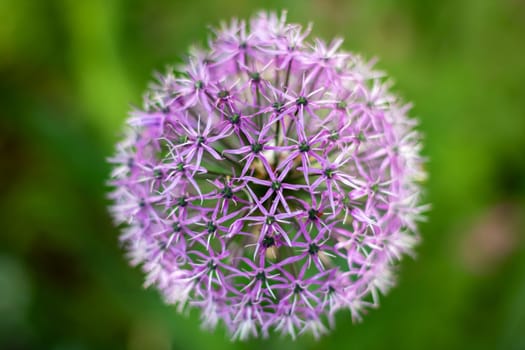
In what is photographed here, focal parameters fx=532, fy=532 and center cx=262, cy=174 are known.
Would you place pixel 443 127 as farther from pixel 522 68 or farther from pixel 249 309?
pixel 249 309

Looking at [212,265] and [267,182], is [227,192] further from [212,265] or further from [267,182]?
[212,265]

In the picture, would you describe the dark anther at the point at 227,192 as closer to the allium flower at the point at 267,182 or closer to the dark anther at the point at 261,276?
the allium flower at the point at 267,182

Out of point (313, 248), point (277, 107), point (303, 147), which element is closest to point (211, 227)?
point (313, 248)

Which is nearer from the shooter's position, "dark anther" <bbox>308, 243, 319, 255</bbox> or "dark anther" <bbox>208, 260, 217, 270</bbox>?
"dark anther" <bbox>308, 243, 319, 255</bbox>

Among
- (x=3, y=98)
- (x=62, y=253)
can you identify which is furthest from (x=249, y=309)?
(x=3, y=98)

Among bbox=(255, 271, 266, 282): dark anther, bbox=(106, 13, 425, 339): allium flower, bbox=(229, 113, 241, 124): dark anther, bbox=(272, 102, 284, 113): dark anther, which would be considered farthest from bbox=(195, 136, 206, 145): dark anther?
bbox=(255, 271, 266, 282): dark anther

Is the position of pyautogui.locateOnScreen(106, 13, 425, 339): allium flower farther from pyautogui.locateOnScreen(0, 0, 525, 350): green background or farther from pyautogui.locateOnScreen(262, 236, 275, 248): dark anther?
pyautogui.locateOnScreen(0, 0, 525, 350): green background
